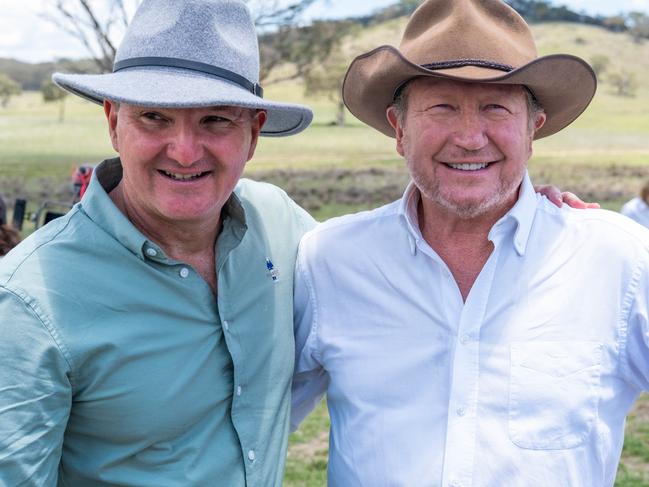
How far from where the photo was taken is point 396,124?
3.03 metres

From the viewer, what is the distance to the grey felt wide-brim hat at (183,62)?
7.40ft

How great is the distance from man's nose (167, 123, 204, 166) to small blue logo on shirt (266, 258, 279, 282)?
57 centimetres

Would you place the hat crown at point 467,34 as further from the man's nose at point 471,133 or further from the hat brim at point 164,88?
the hat brim at point 164,88

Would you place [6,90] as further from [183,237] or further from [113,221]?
[113,221]

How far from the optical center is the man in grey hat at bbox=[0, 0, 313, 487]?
2080 mm

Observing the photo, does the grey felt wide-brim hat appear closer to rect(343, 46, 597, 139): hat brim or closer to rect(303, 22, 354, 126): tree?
rect(343, 46, 597, 139): hat brim

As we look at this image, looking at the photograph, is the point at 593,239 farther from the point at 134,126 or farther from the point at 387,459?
the point at 134,126

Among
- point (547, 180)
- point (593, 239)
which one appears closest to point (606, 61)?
point (547, 180)

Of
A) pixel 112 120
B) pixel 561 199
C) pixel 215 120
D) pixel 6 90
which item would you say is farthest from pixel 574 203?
pixel 6 90

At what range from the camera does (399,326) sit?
2.71 m

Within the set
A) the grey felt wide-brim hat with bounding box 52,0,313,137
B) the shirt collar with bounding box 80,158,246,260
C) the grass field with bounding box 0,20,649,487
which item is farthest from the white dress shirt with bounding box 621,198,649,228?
the shirt collar with bounding box 80,158,246,260

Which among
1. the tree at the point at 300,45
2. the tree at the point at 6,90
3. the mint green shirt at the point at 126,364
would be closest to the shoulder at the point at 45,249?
the mint green shirt at the point at 126,364

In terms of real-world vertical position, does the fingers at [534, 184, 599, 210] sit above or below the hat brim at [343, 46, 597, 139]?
below

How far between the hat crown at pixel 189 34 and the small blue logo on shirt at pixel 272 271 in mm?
643
